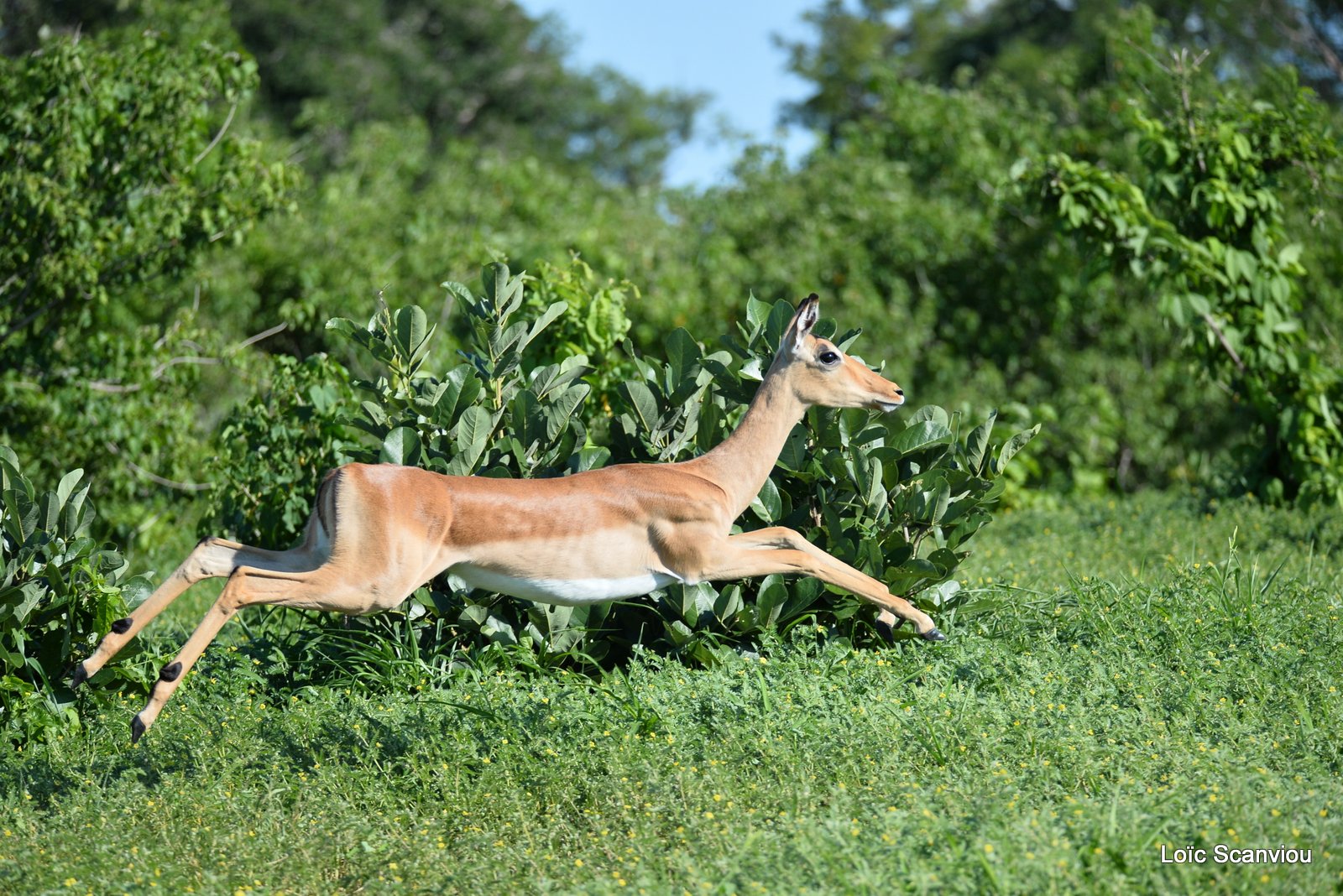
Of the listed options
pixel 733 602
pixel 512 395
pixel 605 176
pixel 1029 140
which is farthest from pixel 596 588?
pixel 605 176

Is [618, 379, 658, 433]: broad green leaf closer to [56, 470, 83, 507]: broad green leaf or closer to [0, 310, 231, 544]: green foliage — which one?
[56, 470, 83, 507]: broad green leaf

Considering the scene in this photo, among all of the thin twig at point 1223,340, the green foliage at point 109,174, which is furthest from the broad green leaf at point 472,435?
the thin twig at point 1223,340

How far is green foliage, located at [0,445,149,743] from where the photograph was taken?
212 inches

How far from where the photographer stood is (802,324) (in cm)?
518

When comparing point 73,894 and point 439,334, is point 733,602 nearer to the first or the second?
point 73,894

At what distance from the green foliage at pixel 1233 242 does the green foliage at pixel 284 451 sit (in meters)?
4.91

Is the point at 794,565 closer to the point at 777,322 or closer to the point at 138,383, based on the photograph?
the point at 777,322

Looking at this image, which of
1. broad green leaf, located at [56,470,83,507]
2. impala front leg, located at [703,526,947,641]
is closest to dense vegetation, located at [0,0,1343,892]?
broad green leaf, located at [56,470,83,507]

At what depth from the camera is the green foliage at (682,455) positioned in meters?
5.72

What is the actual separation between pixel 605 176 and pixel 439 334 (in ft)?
78.0

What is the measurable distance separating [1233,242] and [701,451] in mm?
5543

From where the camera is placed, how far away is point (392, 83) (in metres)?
25.8

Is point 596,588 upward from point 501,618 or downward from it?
upward

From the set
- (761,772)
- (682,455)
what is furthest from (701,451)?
(761,772)
